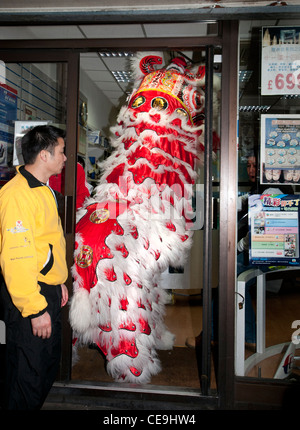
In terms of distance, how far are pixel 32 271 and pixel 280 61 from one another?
159cm

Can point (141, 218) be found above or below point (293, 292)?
above

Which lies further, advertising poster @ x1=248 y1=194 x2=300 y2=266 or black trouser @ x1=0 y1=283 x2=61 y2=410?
advertising poster @ x1=248 y1=194 x2=300 y2=266

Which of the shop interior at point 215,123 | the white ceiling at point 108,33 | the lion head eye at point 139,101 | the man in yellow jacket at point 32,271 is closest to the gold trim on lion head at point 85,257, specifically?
the man in yellow jacket at point 32,271

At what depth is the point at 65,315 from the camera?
5.86ft

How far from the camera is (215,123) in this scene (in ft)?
8.91

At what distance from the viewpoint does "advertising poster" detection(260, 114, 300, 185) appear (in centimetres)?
175

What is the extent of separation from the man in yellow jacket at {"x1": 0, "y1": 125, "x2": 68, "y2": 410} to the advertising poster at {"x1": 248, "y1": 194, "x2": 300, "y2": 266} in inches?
39.2

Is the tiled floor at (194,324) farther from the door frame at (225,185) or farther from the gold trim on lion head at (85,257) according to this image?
the gold trim on lion head at (85,257)

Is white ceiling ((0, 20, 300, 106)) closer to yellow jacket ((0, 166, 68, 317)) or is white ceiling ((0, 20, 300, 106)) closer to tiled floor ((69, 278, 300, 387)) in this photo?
yellow jacket ((0, 166, 68, 317))

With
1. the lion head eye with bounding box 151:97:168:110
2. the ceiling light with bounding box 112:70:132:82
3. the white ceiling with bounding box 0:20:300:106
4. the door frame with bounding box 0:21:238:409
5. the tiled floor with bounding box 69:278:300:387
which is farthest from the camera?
the ceiling light with bounding box 112:70:132:82

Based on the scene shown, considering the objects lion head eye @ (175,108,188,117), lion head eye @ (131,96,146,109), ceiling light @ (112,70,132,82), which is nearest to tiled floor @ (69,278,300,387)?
lion head eye @ (175,108,188,117)

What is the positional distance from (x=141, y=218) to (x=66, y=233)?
41 centimetres

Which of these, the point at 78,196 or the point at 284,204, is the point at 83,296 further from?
the point at 284,204
